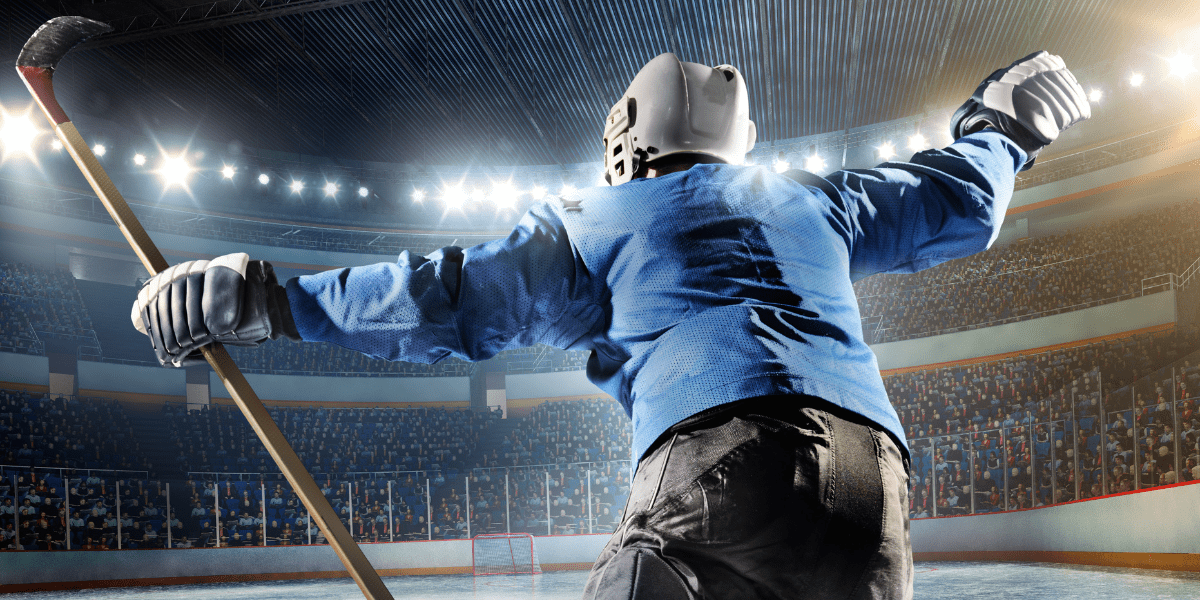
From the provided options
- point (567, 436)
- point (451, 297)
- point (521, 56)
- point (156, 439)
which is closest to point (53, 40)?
point (451, 297)

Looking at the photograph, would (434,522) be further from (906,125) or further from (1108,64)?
(1108,64)

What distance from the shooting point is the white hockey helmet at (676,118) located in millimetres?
1279

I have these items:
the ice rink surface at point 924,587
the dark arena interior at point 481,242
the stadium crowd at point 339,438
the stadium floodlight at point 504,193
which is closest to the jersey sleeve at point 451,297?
the ice rink surface at point 924,587

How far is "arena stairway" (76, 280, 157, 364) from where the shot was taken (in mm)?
17250

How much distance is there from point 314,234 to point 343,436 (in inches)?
238

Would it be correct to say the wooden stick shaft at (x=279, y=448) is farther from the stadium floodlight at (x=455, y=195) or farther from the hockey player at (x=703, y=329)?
the stadium floodlight at (x=455, y=195)

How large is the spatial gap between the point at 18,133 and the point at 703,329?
18.4 metres

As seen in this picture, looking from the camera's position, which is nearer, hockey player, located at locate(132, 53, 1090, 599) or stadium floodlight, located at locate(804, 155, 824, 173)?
hockey player, located at locate(132, 53, 1090, 599)

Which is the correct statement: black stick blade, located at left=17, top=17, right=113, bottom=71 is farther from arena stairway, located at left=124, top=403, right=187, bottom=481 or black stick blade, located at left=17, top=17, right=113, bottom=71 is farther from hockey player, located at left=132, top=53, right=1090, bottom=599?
arena stairway, located at left=124, top=403, right=187, bottom=481

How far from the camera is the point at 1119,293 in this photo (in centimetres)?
1376

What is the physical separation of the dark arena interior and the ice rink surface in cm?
15

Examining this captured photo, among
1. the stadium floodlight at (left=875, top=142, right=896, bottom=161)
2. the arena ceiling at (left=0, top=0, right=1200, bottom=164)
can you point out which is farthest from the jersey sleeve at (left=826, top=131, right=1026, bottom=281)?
the stadium floodlight at (left=875, top=142, right=896, bottom=161)

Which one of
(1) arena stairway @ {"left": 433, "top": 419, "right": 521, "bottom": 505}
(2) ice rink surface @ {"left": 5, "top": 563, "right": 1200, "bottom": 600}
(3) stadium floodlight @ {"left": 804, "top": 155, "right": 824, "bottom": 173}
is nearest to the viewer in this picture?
(2) ice rink surface @ {"left": 5, "top": 563, "right": 1200, "bottom": 600}

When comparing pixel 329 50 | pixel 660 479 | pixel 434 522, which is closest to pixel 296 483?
pixel 660 479
